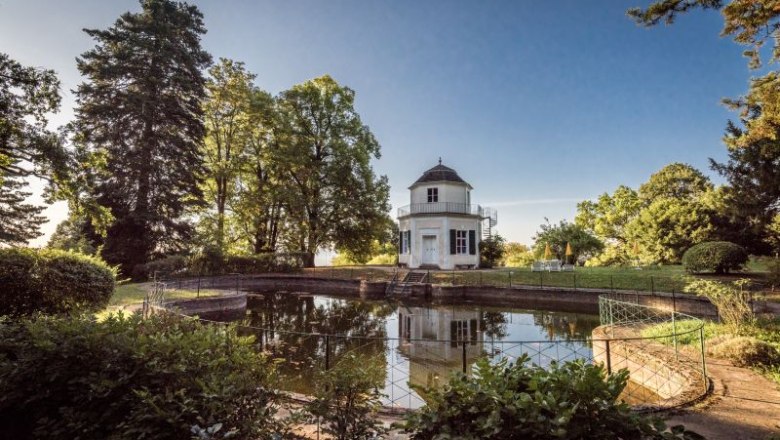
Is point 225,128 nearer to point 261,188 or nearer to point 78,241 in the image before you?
point 261,188

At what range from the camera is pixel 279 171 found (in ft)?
97.9

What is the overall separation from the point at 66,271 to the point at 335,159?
2265 centimetres

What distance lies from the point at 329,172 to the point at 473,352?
2242 centimetres

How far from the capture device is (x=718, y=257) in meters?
17.6

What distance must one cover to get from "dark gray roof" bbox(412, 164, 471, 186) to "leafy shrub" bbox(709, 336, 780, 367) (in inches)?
901

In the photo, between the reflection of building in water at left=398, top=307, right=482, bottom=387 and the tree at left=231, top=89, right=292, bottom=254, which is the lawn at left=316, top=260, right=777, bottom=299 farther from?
the tree at left=231, top=89, right=292, bottom=254

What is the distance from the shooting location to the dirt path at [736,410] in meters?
4.00

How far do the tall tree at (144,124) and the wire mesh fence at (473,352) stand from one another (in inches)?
512

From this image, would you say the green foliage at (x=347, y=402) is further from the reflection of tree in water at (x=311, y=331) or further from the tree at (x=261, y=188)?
the tree at (x=261, y=188)

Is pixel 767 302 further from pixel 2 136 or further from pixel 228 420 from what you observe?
pixel 2 136

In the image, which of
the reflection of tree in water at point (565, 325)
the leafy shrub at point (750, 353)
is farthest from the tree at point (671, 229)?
the leafy shrub at point (750, 353)

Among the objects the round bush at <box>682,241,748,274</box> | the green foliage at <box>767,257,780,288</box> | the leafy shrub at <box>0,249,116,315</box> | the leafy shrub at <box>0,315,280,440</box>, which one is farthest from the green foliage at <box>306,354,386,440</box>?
the round bush at <box>682,241,748,274</box>

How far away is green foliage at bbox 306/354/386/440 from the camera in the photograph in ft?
8.80

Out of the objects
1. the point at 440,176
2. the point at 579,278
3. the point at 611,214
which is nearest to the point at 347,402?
the point at 579,278
